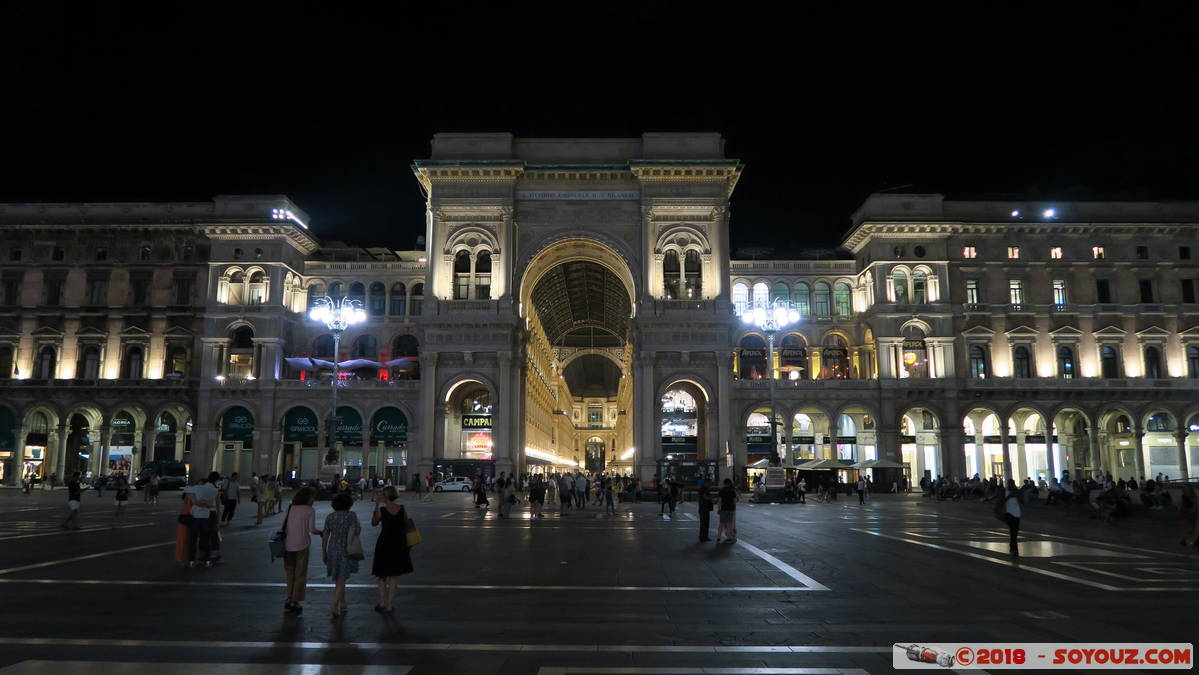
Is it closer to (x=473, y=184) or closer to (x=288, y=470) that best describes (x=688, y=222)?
(x=473, y=184)

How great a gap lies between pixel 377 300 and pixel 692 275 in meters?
25.2

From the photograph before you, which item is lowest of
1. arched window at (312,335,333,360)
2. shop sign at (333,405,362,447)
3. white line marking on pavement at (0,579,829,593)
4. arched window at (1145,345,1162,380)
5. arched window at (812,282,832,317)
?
white line marking on pavement at (0,579,829,593)

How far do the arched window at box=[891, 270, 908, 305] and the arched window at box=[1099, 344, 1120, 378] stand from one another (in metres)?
14.9

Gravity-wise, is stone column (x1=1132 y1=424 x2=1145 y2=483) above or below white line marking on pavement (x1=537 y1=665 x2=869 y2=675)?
above

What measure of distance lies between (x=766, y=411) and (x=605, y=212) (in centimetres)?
1884

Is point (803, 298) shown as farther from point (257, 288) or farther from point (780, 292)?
point (257, 288)

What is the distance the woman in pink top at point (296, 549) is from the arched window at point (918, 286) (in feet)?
183

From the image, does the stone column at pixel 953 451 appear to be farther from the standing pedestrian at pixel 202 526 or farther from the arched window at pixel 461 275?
the standing pedestrian at pixel 202 526

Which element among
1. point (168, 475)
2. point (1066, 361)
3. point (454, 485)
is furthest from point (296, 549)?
point (1066, 361)

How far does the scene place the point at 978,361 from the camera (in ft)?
193

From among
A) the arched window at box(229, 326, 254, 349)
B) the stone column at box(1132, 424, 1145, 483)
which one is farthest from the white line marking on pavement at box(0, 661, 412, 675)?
the stone column at box(1132, 424, 1145, 483)

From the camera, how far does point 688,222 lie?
54.4 meters

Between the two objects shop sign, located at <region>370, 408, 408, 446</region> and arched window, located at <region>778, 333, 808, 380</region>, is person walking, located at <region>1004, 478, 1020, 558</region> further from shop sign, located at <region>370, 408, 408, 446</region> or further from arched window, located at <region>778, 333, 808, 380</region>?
shop sign, located at <region>370, 408, 408, 446</region>

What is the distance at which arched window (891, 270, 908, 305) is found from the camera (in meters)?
59.0
